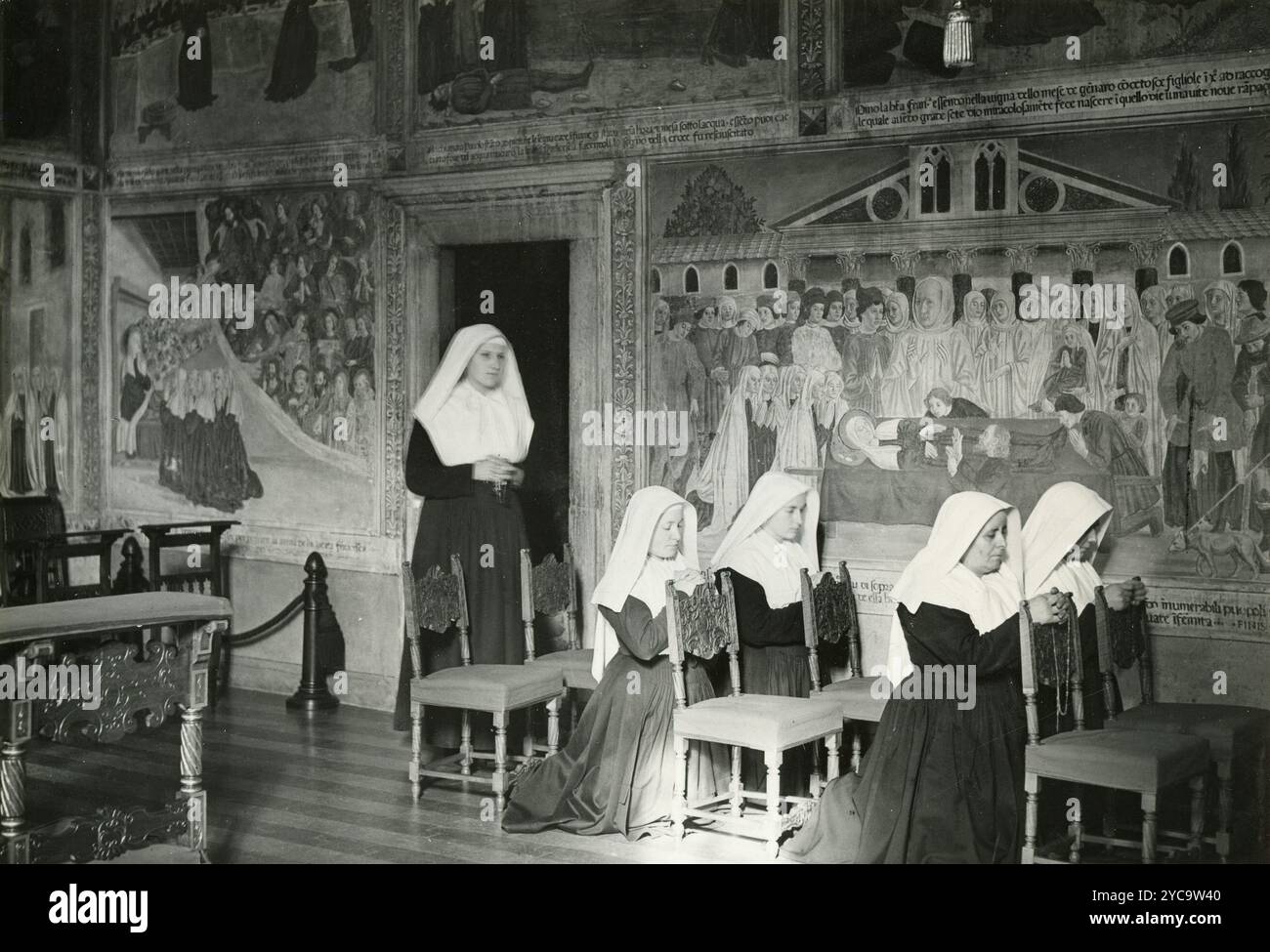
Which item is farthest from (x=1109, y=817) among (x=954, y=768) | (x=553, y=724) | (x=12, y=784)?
(x=12, y=784)

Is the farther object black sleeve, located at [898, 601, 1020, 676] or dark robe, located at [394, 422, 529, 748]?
dark robe, located at [394, 422, 529, 748]

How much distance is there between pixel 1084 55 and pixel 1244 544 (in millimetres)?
2164

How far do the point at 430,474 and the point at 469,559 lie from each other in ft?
1.84

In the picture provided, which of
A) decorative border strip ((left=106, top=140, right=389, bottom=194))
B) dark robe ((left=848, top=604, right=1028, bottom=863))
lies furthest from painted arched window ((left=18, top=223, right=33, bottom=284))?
dark robe ((left=848, top=604, right=1028, bottom=863))

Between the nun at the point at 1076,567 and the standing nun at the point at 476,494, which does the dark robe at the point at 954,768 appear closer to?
the nun at the point at 1076,567

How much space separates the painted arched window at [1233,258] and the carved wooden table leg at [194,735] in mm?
4290

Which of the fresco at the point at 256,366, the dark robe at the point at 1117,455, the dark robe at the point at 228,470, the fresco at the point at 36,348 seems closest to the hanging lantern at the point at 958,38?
the dark robe at the point at 1117,455

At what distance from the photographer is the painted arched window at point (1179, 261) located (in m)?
A: 5.50

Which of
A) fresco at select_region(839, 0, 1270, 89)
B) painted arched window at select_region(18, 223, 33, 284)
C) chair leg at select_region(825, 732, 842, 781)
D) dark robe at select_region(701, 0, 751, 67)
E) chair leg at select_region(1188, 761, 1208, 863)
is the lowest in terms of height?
chair leg at select_region(1188, 761, 1208, 863)

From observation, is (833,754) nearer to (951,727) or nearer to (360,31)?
(951,727)

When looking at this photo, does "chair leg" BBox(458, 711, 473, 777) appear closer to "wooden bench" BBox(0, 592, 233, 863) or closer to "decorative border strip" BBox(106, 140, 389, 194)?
"wooden bench" BBox(0, 592, 233, 863)

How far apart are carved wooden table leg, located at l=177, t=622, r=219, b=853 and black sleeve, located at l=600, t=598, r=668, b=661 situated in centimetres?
166

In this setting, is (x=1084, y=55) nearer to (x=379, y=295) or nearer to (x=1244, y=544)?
(x=1244, y=544)

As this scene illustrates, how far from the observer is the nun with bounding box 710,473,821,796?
573 centimetres
